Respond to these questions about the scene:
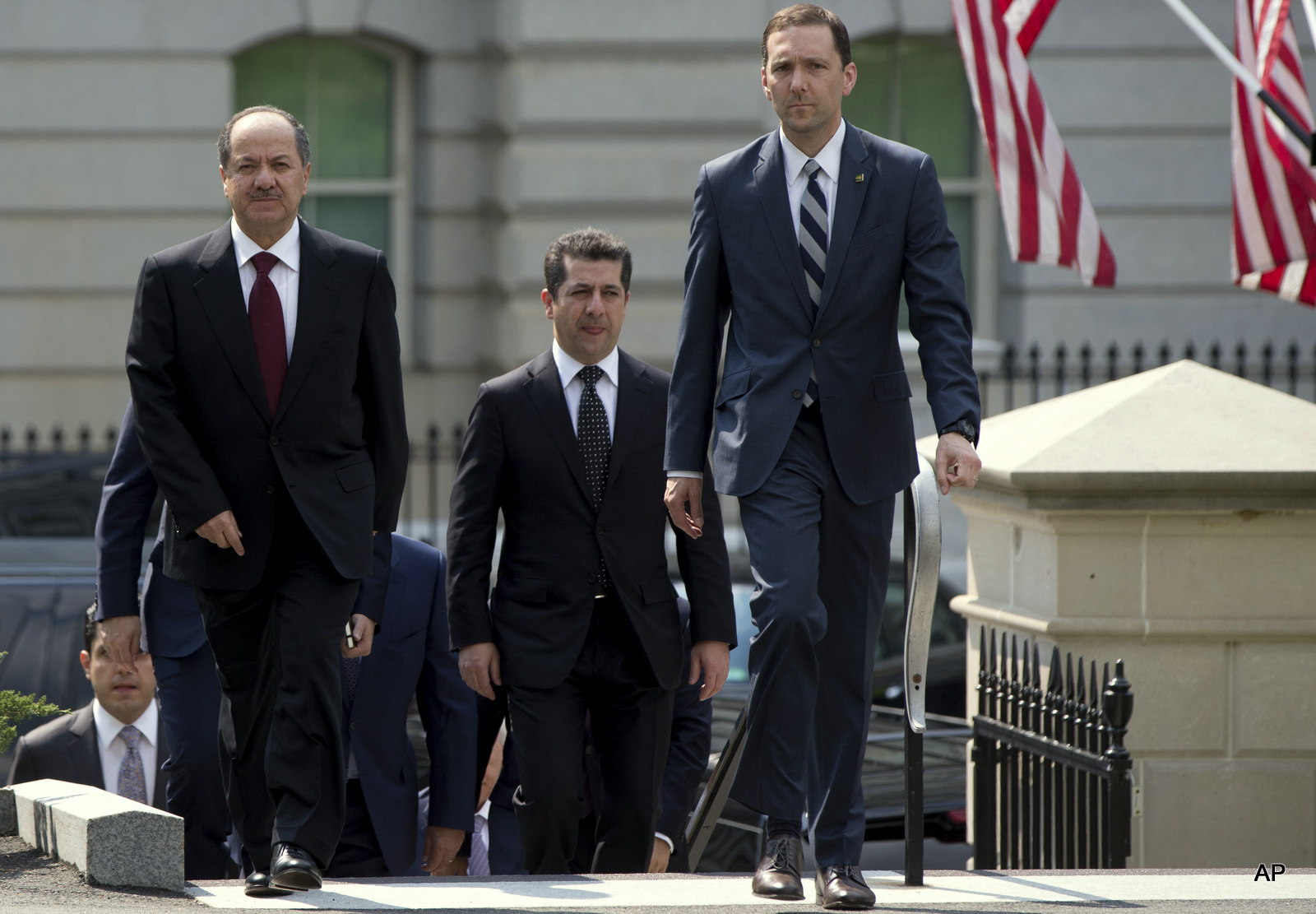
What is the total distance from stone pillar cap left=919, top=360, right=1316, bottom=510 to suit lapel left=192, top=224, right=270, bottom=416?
2487 mm

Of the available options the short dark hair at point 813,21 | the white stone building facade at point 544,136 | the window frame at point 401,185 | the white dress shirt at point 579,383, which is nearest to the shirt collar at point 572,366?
the white dress shirt at point 579,383

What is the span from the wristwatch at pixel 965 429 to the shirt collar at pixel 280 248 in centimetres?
172

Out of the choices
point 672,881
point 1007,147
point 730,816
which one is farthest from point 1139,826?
point 1007,147

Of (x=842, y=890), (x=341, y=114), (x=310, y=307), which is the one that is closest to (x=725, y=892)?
(x=842, y=890)

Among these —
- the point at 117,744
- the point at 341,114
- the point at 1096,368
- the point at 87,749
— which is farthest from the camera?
the point at 341,114

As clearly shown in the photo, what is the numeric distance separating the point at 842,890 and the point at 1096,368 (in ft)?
34.9

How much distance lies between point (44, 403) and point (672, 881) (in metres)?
11.3

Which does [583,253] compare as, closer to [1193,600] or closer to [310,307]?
[310,307]

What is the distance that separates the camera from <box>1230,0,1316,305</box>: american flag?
10.0 meters

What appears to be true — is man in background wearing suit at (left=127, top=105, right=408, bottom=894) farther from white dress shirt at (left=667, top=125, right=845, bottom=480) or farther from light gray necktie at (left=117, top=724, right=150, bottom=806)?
light gray necktie at (left=117, top=724, right=150, bottom=806)

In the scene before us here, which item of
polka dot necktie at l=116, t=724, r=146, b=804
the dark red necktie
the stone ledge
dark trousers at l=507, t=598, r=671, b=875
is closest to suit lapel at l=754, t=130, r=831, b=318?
the dark red necktie

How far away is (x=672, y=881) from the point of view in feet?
16.1

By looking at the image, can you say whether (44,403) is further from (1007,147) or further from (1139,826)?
(1139,826)

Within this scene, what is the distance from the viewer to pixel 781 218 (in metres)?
4.68
